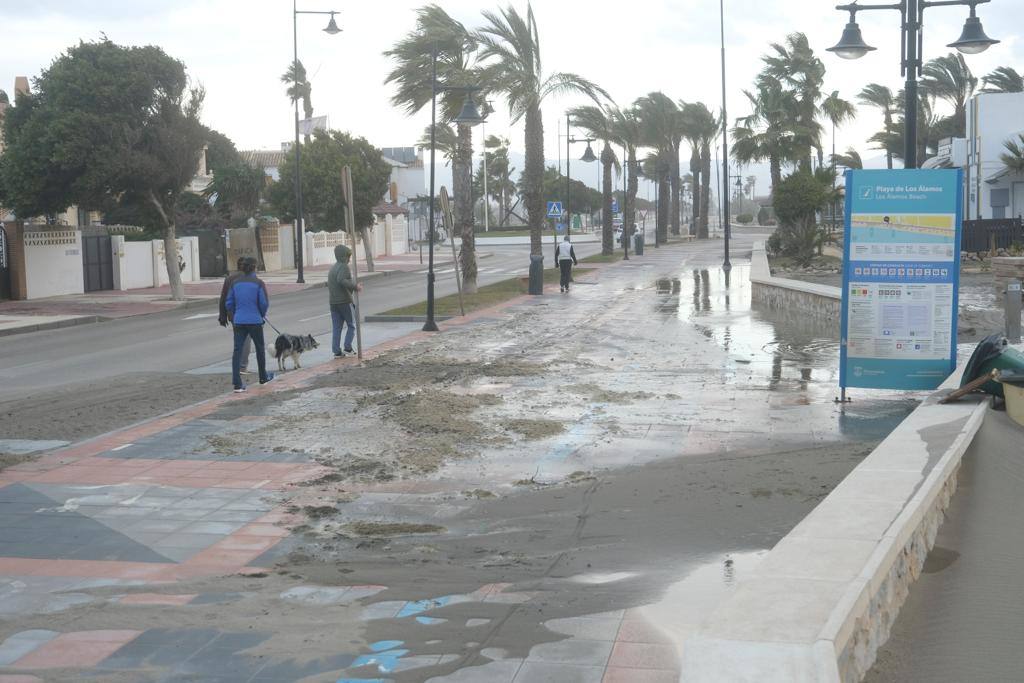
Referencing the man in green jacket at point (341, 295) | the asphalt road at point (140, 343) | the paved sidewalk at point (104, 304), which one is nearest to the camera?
the asphalt road at point (140, 343)

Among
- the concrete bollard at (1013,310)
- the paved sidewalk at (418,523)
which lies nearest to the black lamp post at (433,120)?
the paved sidewalk at (418,523)

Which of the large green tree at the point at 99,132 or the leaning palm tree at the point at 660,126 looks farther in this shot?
the leaning palm tree at the point at 660,126

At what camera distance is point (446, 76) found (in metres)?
32.2

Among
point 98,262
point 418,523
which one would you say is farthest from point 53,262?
point 418,523

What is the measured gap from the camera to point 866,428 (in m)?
10.4

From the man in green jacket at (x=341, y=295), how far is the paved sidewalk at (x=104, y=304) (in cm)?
1033

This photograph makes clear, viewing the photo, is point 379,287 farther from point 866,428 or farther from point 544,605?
point 544,605

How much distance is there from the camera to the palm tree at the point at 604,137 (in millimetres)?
57469

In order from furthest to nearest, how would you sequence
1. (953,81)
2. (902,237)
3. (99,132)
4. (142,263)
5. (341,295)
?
(953,81) → (142,263) → (99,132) → (341,295) → (902,237)

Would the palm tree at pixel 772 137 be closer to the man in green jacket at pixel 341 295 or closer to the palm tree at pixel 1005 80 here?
the palm tree at pixel 1005 80

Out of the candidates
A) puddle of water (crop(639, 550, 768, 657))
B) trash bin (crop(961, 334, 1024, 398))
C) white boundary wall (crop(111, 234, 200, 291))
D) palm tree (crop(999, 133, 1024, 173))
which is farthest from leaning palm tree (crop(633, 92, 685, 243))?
puddle of water (crop(639, 550, 768, 657))

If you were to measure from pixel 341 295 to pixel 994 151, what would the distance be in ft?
129

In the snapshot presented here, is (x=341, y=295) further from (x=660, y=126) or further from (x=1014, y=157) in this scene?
(x=660, y=126)

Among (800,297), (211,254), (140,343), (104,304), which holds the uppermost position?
(211,254)
